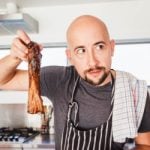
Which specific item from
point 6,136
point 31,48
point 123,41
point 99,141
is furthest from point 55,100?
point 123,41

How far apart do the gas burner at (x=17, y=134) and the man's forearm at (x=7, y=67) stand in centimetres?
132

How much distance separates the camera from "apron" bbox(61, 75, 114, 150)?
1.02 meters

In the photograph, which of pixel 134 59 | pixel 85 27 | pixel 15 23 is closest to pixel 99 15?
pixel 134 59

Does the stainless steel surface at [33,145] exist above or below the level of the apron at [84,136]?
below

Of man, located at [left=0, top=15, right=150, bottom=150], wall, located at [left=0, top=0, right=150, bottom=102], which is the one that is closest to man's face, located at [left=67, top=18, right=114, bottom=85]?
man, located at [left=0, top=15, right=150, bottom=150]

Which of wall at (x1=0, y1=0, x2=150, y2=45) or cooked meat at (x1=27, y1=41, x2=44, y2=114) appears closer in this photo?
cooked meat at (x1=27, y1=41, x2=44, y2=114)

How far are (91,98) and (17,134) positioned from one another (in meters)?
1.47

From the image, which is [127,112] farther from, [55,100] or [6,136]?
[6,136]

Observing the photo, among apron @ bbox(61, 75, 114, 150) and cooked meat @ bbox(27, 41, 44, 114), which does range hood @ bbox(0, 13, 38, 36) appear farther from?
cooked meat @ bbox(27, 41, 44, 114)

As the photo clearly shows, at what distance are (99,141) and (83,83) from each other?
22cm

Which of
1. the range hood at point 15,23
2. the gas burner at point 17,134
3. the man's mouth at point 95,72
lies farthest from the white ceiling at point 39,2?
the man's mouth at point 95,72

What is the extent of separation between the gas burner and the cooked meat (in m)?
1.60

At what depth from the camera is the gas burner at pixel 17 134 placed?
222cm

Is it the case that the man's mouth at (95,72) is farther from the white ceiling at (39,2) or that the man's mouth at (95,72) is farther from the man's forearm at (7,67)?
the white ceiling at (39,2)
